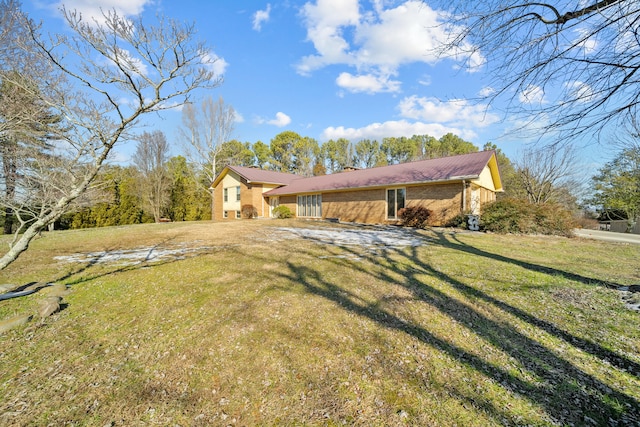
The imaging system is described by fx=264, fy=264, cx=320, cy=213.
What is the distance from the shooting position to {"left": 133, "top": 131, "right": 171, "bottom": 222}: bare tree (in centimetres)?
2577

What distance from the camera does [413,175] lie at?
16062 mm

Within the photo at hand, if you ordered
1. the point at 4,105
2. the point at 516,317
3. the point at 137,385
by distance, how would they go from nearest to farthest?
the point at 137,385
the point at 516,317
the point at 4,105

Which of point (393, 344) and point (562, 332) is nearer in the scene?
point (393, 344)

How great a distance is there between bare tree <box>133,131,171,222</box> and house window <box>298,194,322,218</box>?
1464cm

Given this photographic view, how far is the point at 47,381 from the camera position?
2627 mm

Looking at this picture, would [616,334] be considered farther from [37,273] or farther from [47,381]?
[37,273]

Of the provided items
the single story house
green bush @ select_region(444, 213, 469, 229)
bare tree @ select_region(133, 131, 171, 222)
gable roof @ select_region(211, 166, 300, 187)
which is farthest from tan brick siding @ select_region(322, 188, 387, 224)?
bare tree @ select_region(133, 131, 171, 222)

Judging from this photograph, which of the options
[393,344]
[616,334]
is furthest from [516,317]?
[393,344]

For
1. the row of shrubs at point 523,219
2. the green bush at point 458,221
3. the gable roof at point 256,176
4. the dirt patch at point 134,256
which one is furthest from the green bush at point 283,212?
the dirt patch at point 134,256

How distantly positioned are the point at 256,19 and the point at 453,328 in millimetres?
12259

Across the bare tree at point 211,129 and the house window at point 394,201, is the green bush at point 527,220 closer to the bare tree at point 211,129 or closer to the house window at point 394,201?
the house window at point 394,201

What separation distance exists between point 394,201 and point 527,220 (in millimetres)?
6676

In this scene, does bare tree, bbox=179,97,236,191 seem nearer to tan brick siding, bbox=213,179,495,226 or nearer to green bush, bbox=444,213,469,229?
tan brick siding, bbox=213,179,495,226

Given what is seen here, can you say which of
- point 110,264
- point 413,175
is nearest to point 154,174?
point 110,264
